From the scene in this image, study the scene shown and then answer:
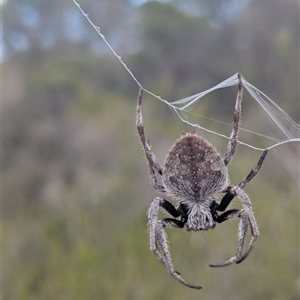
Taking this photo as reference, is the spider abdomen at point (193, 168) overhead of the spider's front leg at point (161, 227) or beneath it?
overhead

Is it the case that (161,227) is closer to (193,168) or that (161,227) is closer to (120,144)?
(193,168)

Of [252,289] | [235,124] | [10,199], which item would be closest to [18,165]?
[10,199]

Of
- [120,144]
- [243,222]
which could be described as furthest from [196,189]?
[120,144]

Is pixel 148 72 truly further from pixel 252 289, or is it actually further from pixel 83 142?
pixel 252 289

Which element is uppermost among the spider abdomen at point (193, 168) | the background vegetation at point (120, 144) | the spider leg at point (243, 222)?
the background vegetation at point (120, 144)

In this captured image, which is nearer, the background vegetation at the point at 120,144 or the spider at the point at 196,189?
the spider at the point at 196,189

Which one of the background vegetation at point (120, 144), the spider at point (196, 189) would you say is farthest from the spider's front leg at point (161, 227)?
the background vegetation at point (120, 144)

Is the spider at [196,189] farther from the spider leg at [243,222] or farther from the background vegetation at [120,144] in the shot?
the background vegetation at [120,144]

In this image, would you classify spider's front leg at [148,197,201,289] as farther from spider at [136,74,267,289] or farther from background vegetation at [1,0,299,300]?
background vegetation at [1,0,299,300]
